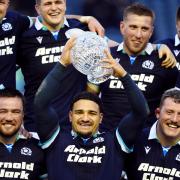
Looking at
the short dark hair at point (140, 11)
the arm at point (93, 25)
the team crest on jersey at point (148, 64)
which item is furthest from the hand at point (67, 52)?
the short dark hair at point (140, 11)

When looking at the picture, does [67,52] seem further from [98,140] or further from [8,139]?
[8,139]

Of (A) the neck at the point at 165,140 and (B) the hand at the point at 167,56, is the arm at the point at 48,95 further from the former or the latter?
(B) the hand at the point at 167,56

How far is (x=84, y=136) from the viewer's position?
25.9ft

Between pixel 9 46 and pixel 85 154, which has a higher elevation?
pixel 9 46

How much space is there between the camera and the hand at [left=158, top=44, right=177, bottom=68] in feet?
27.4

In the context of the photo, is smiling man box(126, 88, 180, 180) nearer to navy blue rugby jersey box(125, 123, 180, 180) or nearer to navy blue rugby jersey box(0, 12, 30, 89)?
navy blue rugby jersey box(125, 123, 180, 180)

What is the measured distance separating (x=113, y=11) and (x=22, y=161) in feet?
10.2

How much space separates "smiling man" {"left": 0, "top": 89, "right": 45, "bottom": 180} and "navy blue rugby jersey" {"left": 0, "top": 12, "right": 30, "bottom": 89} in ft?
1.35

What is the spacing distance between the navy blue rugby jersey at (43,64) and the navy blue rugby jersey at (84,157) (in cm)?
Result: 50

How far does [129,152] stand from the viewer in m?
7.96

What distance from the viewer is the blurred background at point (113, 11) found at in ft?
34.6

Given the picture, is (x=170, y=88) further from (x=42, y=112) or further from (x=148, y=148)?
(x=42, y=112)

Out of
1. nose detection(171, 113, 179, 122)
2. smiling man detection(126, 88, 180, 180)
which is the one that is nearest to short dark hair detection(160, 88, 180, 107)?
smiling man detection(126, 88, 180, 180)

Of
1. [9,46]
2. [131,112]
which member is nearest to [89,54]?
[131,112]
